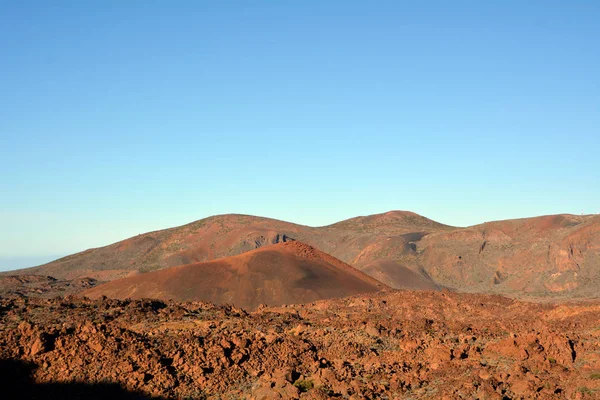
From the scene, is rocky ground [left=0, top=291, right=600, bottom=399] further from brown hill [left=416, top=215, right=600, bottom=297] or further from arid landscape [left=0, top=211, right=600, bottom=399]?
brown hill [left=416, top=215, right=600, bottom=297]

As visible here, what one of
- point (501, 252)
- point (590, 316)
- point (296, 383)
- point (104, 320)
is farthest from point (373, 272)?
point (296, 383)

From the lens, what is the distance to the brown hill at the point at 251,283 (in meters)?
41.3

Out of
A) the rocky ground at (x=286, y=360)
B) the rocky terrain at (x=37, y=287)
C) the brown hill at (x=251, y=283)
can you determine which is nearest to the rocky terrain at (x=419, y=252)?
the rocky terrain at (x=37, y=287)

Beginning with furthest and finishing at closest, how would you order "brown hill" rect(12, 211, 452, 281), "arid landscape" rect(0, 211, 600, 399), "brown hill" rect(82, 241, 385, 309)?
"brown hill" rect(12, 211, 452, 281) → "brown hill" rect(82, 241, 385, 309) → "arid landscape" rect(0, 211, 600, 399)

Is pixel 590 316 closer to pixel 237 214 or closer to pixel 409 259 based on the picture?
pixel 409 259

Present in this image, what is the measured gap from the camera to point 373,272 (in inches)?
2707

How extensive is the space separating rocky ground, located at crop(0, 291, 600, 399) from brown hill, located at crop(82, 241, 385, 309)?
56.6ft

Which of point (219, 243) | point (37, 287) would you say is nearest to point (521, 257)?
point (219, 243)

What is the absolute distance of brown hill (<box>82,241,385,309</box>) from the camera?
41.3m

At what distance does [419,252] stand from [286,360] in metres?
66.0

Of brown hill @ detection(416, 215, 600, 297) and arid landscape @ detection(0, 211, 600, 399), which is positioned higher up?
brown hill @ detection(416, 215, 600, 297)

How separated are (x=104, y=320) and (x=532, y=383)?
16.1 m

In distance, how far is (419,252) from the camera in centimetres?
8262

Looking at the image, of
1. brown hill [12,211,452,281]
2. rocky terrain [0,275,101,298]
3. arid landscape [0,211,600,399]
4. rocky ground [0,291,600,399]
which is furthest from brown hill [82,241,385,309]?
brown hill [12,211,452,281]
